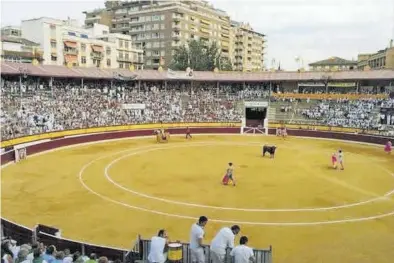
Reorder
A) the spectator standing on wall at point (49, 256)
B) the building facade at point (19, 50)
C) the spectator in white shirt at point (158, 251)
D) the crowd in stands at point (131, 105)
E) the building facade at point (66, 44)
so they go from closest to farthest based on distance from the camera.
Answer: the spectator standing on wall at point (49, 256) → the spectator in white shirt at point (158, 251) → the crowd in stands at point (131, 105) → the building facade at point (19, 50) → the building facade at point (66, 44)

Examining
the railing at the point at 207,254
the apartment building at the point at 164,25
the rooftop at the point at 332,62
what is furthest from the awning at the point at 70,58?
the rooftop at the point at 332,62

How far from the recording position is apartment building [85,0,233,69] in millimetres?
99875

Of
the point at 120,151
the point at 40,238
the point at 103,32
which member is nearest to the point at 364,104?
the point at 120,151

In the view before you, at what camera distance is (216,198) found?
2031 centimetres

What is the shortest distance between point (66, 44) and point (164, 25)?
1262 inches

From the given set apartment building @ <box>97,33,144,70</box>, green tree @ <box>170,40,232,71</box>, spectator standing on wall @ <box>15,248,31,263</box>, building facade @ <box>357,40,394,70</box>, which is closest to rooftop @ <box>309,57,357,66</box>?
building facade @ <box>357,40,394,70</box>

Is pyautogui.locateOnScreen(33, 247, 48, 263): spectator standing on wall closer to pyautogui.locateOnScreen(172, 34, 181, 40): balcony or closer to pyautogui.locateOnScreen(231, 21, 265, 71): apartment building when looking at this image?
pyautogui.locateOnScreen(172, 34, 181, 40): balcony

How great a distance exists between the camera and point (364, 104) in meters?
51.6

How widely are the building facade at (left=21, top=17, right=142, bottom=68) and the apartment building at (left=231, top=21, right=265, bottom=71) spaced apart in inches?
1984

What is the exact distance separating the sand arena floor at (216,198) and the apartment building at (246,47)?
300ft

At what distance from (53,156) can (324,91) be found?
38.7m

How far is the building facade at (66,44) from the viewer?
72.9 meters

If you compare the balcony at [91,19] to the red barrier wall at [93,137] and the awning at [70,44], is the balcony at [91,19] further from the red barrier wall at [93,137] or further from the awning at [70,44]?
the red barrier wall at [93,137]

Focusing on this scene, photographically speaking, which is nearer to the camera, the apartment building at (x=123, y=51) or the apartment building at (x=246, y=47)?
the apartment building at (x=123, y=51)
